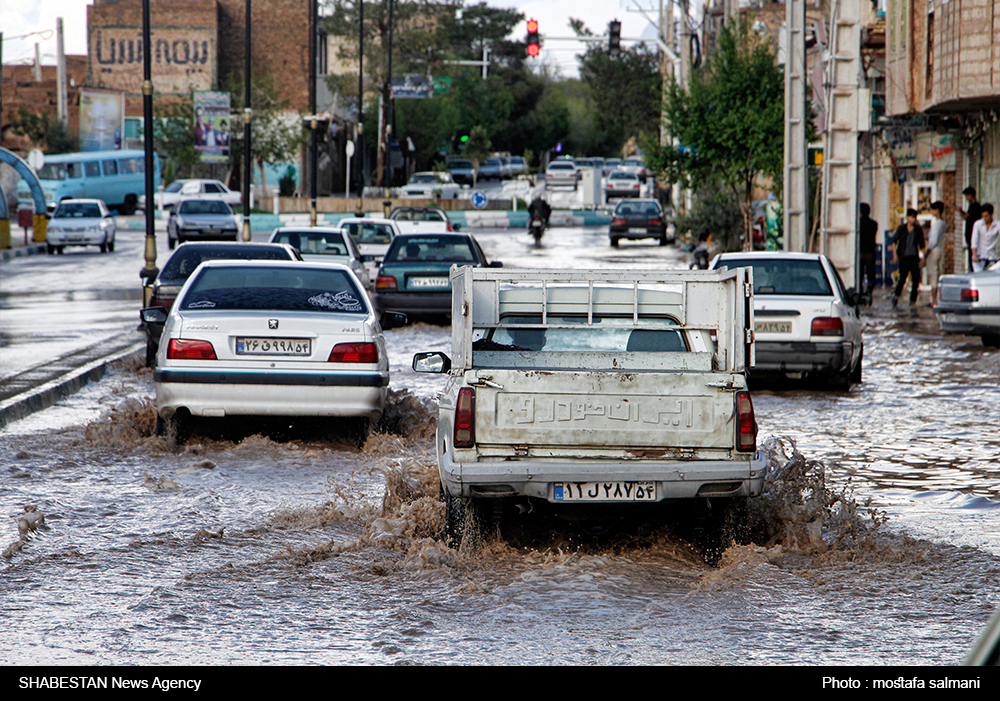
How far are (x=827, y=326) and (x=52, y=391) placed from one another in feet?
25.5

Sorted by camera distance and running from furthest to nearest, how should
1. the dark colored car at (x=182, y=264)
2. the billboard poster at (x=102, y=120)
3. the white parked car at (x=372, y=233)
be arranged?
the billboard poster at (x=102, y=120), the white parked car at (x=372, y=233), the dark colored car at (x=182, y=264)

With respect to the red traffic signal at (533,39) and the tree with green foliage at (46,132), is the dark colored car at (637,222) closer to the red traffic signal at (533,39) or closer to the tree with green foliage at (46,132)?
the red traffic signal at (533,39)

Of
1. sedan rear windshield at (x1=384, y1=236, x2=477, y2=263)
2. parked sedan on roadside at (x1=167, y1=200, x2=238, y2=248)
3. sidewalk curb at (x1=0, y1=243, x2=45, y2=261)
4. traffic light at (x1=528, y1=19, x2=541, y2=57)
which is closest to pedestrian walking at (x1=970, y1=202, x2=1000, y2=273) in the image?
sedan rear windshield at (x1=384, y1=236, x2=477, y2=263)

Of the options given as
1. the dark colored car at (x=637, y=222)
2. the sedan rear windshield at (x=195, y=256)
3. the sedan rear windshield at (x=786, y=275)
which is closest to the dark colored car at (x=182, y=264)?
the sedan rear windshield at (x=195, y=256)

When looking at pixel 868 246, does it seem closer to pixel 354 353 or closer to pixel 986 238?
pixel 986 238

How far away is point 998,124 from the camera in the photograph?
2462cm

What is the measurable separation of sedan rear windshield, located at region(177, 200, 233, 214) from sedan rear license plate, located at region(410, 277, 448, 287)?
22485 mm

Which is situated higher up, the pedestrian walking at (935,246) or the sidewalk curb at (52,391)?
the pedestrian walking at (935,246)

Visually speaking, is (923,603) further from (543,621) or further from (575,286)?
(575,286)

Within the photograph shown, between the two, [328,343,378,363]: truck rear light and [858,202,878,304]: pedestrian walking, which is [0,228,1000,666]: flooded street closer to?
[328,343,378,363]: truck rear light

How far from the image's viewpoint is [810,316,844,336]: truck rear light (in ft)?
44.6

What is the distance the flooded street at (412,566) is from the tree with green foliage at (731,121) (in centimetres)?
2151

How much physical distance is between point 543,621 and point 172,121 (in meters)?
65.7

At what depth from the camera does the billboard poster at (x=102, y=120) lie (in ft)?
228
